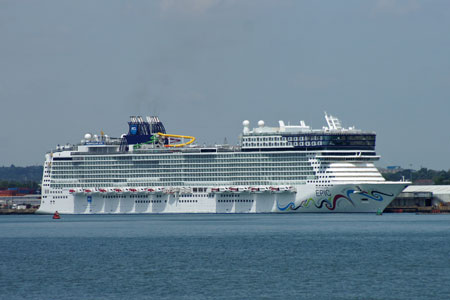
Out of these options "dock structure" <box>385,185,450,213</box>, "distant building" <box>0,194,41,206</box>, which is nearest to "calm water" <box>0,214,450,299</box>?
"dock structure" <box>385,185,450,213</box>

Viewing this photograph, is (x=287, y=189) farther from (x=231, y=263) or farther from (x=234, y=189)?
(x=231, y=263)

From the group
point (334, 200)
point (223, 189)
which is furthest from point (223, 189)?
point (334, 200)

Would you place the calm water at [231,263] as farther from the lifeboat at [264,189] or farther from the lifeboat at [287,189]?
the lifeboat at [264,189]

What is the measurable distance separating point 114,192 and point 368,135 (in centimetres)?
3409

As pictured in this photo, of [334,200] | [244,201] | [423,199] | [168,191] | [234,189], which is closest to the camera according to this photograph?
[334,200]

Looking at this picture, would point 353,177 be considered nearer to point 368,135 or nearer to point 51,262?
point 368,135

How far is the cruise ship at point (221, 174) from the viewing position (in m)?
107

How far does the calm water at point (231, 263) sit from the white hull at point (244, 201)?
22.5m

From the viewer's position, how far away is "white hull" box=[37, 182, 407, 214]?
4156 inches

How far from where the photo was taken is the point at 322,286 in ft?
145

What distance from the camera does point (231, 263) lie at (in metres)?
53.5

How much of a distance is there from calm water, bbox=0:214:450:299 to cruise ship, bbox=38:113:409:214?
23760 mm

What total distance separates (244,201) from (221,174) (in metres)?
4.89

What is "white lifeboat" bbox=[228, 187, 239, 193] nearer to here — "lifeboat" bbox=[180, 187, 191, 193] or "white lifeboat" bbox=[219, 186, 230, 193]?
"white lifeboat" bbox=[219, 186, 230, 193]
